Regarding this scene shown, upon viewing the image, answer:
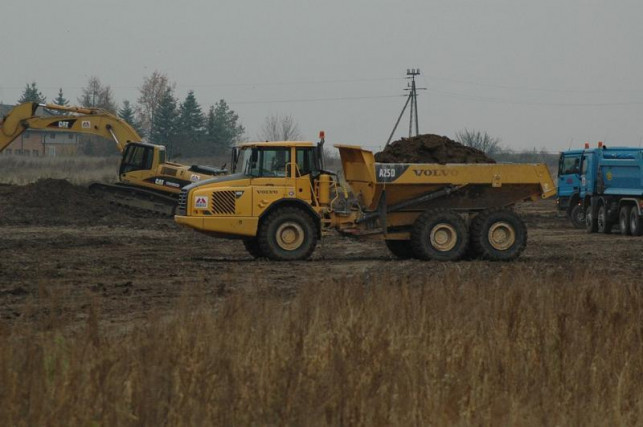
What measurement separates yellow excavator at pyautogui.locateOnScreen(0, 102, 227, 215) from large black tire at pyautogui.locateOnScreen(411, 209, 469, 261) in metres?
14.2

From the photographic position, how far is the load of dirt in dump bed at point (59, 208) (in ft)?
115

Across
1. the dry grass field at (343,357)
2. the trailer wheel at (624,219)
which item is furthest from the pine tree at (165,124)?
the dry grass field at (343,357)

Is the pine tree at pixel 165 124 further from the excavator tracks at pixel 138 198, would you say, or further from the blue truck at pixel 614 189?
the blue truck at pixel 614 189

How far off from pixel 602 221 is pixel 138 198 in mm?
14310

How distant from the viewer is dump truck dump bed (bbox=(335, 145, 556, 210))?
22.5 meters

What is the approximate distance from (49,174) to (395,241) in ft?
152

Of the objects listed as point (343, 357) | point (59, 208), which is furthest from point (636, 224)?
point (343, 357)

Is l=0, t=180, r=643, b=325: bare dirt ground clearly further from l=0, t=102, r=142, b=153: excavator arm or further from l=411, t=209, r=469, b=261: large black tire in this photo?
l=0, t=102, r=142, b=153: excavator arm

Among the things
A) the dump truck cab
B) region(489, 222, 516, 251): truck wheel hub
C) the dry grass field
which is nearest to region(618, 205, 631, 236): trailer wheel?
region(489, 222, 516, 251): truck wheel hub

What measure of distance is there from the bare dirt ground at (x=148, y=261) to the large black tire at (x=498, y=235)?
1.08 feet

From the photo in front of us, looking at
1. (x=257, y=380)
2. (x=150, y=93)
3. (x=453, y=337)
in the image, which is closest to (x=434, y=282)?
(x=453, y=337)

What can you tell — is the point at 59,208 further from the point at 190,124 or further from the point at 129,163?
the point at 190,124

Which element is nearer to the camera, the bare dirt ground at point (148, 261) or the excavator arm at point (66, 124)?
the bare dirt ground at point (148, 261)

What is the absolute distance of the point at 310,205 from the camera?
22.5 metres
